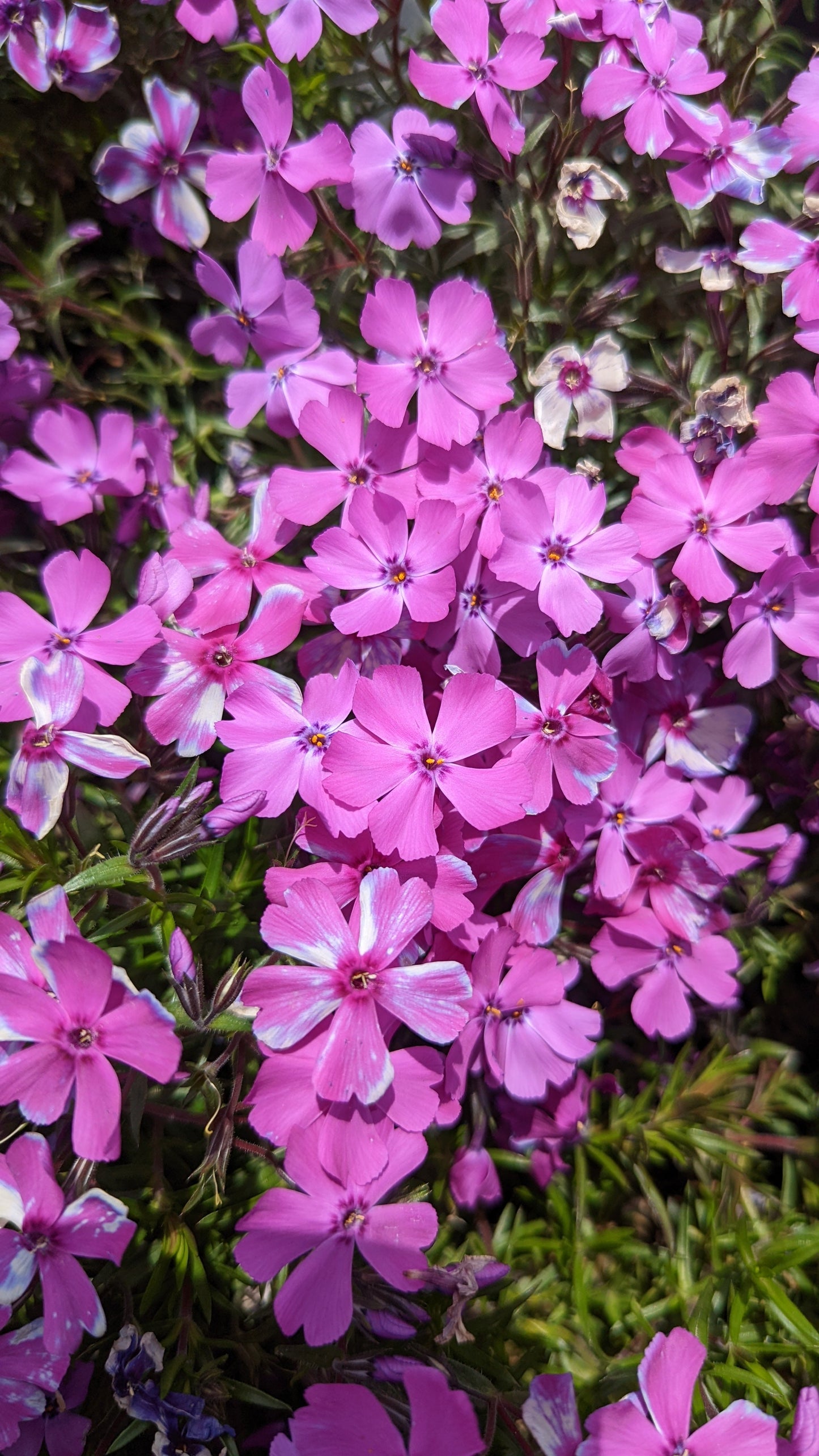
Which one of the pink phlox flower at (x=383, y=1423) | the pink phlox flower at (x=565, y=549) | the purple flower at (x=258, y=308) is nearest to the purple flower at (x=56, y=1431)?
the pink phlox flower at (x=383, y=1423)

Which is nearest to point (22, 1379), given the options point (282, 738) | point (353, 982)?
point (353, 982)

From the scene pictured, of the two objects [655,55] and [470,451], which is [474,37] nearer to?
[655,55]

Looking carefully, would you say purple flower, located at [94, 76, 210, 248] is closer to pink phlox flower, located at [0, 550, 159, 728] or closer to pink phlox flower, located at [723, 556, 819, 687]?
pink phlox flower, located at [0, 550, 159, 728]

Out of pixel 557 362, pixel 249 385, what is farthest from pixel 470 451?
pixel 249 385

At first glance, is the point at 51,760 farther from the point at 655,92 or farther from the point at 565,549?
the point at 655,92

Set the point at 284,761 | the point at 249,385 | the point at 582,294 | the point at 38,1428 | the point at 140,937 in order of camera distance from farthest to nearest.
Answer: the point at 582,294, the point at 249,385, the point at 140,937, the point at 284,761, the point at 38,1428

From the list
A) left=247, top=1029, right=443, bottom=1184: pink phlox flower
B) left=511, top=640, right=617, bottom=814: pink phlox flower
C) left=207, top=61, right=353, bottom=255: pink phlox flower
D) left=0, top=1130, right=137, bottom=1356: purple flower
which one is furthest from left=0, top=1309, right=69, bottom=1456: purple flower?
left=207, top=61, right=353, bottom=255: pink phlox flower
